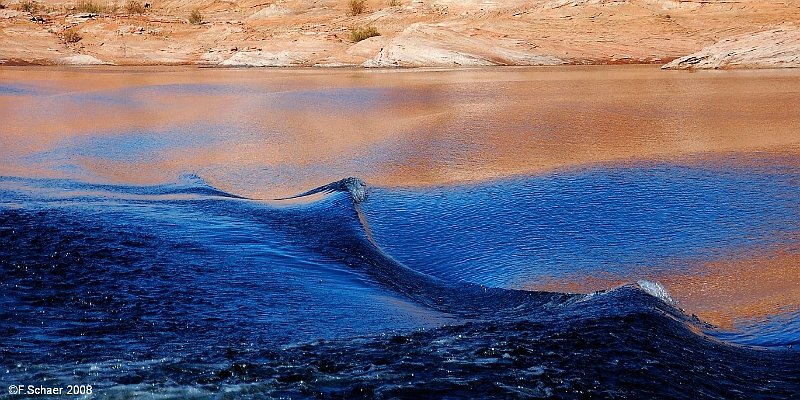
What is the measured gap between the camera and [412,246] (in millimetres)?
7023

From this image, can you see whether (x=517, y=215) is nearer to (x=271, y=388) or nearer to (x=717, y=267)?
(x=717, y=267)

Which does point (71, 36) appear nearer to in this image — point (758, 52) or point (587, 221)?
point (758, 52)

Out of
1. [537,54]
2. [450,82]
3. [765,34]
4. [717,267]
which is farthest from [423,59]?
[717,267]

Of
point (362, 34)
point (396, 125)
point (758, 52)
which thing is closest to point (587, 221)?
point (396, 125)

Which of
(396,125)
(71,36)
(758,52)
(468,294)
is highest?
(71,36)

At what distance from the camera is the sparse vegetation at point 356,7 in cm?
4250

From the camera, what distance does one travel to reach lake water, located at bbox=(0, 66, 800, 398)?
388 centimetres

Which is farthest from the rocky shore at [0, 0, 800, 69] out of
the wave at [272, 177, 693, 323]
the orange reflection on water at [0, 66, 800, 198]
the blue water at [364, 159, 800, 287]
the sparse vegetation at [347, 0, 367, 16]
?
the wave at [272, 177, 693, 323]

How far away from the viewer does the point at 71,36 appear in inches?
1480

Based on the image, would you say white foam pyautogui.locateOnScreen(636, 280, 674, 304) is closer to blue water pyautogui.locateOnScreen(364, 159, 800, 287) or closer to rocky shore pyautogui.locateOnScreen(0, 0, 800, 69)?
blue water pyautogui.locateOnScreen(364, 159, 800, 287)

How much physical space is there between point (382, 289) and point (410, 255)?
1.17 meters

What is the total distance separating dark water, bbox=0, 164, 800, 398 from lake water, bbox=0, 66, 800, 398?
2 cm

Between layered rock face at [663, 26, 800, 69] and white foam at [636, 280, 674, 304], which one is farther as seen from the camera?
layered rock face at [663, 26, 800, 69]

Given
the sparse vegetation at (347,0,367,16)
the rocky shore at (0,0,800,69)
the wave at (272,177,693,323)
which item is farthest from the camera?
the sparse vegetation at (347,0,367,16)
